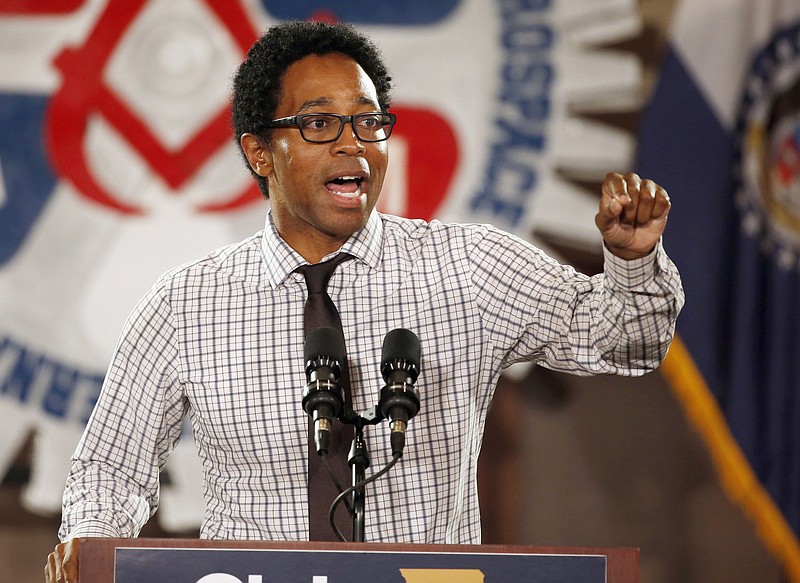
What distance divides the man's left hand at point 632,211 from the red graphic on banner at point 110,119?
240cm

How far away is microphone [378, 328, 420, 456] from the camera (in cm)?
139

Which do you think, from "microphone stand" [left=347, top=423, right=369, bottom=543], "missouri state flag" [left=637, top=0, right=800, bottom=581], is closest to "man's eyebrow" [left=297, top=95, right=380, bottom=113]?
"microphone stand" [left=347, top=423, right=369, bottom=543]

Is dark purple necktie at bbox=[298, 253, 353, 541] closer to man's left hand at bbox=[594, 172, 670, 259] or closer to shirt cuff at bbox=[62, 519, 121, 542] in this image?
shirt cuff at bbox=[62, 519, 121, 542]

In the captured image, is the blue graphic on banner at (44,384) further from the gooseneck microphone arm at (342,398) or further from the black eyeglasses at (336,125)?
the gooseneck microphone arm at (342,398)

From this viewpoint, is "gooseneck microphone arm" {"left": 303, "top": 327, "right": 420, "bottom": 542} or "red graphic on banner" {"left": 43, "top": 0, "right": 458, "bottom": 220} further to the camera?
"red graphic on banner" {"left": 43, "top": 0, "right": 458, "bottom": 220}

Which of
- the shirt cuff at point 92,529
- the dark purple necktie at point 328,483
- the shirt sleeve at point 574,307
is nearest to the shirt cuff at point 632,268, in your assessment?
the shirt sleeve at point 574,307

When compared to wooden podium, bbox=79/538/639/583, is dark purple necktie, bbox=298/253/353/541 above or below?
above

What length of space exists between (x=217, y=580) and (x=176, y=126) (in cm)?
269

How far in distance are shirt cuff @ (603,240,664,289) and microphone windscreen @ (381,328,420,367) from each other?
33 centimetres

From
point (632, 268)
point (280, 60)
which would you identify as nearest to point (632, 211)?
point (632, 268)

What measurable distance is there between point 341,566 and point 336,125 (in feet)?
2.72

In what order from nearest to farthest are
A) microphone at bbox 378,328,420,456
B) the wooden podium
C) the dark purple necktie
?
the wooden podium
microphone at bbox 378,328,420,456
the dark purple necktie

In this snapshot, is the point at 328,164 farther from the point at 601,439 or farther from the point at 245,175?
the point at 601,439

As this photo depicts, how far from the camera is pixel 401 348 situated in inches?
56.7
